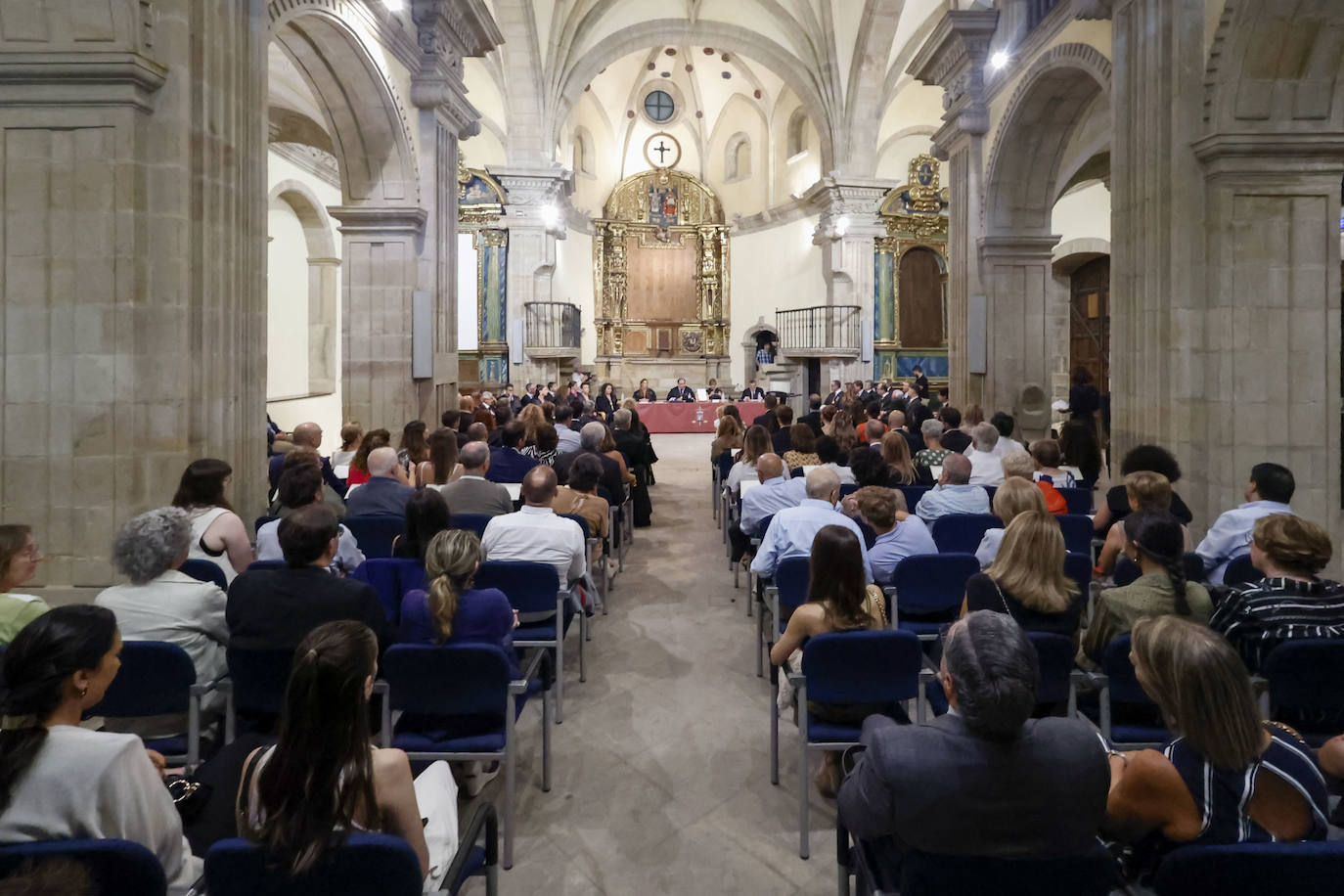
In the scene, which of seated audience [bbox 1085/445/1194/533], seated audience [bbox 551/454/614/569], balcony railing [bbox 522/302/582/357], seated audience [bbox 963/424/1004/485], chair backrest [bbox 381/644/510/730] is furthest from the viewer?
balcony railing [bbox 522/302/582/357]

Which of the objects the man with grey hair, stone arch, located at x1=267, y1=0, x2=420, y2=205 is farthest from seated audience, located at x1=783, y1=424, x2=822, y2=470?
stone arch, located at x1=267, y1=0, x2=420, y2=205

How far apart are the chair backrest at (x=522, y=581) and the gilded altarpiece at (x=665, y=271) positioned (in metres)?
21.2

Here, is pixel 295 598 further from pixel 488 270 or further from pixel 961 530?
pixel 488 270

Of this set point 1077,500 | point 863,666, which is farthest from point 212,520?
point 1077,500

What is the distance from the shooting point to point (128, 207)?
518cm

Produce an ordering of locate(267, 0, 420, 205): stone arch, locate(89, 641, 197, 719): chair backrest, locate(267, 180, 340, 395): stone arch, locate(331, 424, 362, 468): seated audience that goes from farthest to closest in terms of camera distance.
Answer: locate(267, 180, 340, 395): stone arch, locate(267, 0, 420, 205): stone arch, locate(331, 424, 362, 468): seated audience, locate(89, 641, 197, 719): chair backrest

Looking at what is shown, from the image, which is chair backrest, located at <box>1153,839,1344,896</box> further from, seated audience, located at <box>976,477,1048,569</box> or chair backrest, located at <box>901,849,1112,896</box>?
seated audience, located at <box>976,477,1048,569</box>

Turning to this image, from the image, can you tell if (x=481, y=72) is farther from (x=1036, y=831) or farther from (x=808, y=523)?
(x=1036, y=831)

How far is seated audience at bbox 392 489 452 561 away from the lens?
3748 millimetres

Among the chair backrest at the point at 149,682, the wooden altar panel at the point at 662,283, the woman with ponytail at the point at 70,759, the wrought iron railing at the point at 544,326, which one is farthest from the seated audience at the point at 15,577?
the wooden altar panel at the point at 662,283

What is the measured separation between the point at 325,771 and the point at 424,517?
83.5 inches

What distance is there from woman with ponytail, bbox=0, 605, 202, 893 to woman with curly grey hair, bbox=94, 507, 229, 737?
1118mm

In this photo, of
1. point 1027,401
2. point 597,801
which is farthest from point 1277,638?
point 1027,401

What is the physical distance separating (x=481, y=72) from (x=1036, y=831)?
21813mm
